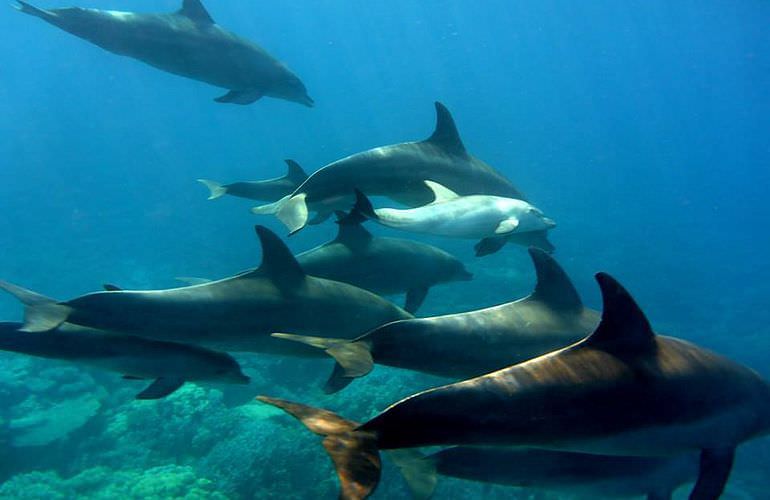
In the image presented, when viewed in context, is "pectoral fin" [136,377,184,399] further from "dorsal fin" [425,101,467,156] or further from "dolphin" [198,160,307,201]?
"dorsal fin" [425,101,467,156]

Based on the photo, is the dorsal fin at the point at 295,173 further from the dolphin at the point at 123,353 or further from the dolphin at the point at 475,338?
the dolphin at the point at 475,338

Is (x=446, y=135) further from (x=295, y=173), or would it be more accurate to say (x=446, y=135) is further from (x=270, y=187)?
(x=270, y=187)

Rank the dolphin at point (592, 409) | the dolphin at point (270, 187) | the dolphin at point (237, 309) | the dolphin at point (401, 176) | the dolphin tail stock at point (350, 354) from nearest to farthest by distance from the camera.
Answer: the dolphin at point (592, 409) < the dolphin tail stock at point (350, 354) < the dolphin at point (237, 309) < the dolphin at point (401, 176) < the dolphin at point (270, 187)

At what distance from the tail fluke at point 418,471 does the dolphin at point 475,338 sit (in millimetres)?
1002

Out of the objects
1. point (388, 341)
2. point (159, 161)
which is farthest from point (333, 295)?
point (159, 161)

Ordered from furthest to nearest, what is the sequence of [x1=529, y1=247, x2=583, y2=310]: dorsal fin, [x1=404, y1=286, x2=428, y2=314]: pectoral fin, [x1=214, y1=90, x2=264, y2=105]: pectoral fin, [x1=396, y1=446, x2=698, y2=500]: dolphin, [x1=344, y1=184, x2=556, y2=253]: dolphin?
[x1=214, y1=90, x2=264, y2=105]: pectoral fin < [x1=404, y1=286, x2=428, y2=314]: pectoral fin < [x1=344, y1=184, x2=556, y2=253]: dolphin < [x1=396, y1=446, x2=698, y2=500]: dolphin < [x1=529, y1=247, x2=583, y2=310]: dorsal fin

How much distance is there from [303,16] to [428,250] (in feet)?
666

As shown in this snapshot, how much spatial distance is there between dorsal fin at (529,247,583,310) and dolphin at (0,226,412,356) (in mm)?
1560

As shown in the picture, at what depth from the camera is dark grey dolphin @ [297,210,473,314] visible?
6.49 metres

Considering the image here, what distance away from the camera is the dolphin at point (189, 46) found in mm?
8031

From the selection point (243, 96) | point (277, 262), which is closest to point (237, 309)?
point (277, 262)

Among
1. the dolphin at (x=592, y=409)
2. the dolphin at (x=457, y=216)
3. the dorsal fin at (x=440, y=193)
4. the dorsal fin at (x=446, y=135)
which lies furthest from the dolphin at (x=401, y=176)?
the dolphin at (x=592, y=409)

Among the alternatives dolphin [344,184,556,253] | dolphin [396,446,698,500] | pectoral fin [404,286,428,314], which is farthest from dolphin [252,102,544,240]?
dolphin [396,446,698,500]

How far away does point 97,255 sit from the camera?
3095cm
